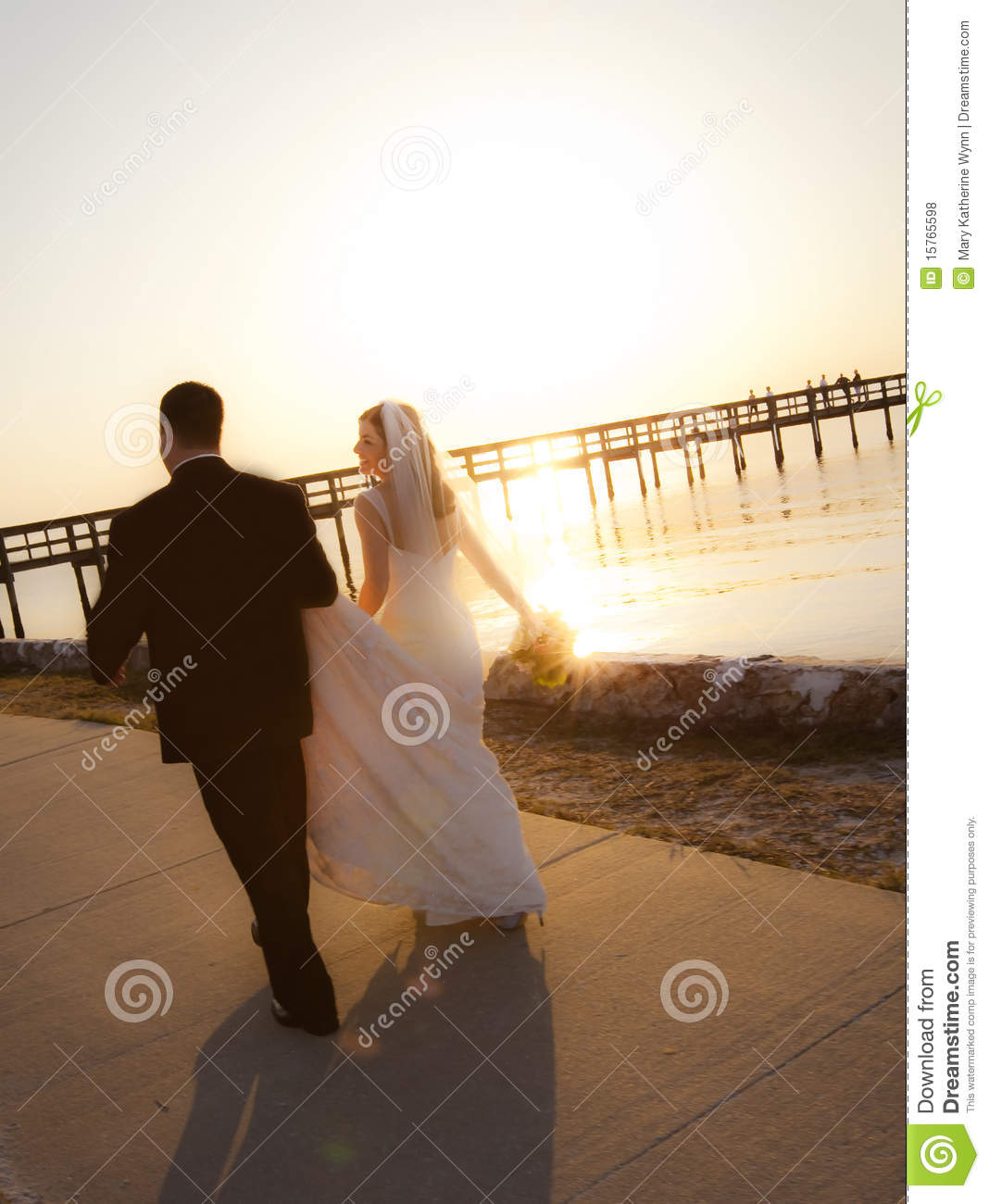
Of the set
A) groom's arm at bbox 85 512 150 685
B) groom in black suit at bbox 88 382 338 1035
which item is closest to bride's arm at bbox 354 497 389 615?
groom in black suit at bbox 88 382 338 1035

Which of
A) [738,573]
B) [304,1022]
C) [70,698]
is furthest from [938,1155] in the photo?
[738,573]

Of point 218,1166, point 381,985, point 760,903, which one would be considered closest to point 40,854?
point 381,985

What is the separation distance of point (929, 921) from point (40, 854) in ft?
12.2

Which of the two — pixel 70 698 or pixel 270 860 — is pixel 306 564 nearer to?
pixel 270 860

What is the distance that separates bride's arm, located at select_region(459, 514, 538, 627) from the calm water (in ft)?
1.26

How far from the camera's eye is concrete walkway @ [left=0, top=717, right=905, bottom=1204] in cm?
220

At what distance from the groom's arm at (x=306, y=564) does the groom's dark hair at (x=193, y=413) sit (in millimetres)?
283

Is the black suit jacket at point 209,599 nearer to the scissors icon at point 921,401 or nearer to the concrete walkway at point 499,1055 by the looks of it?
the concrete walkway at point 499,1055

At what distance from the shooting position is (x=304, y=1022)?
2928 millimetres

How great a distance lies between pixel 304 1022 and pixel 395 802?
716mm

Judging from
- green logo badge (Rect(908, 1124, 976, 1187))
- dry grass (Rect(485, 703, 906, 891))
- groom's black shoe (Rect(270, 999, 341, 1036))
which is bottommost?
dry grass (Rect(485, 703, 906, 891))

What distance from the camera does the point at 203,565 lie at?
9.52ft

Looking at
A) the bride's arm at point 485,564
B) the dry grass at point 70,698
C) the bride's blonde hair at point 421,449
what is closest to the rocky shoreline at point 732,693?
the bride's arm at point 485,564

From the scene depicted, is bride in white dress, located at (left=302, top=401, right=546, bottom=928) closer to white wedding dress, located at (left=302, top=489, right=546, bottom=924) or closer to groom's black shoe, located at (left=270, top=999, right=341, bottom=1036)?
white wedding dress, located at (left=302, top=489, right=546, bottom=924)
